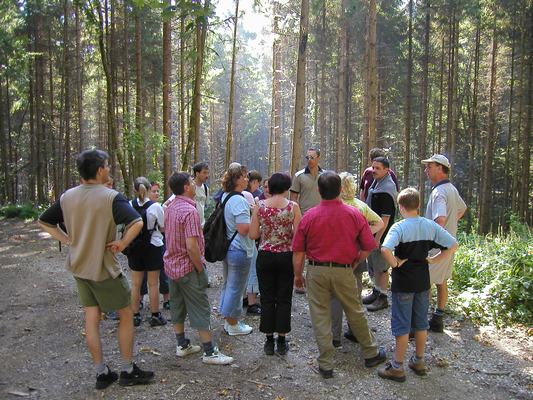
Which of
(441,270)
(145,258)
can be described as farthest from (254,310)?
(441,270)

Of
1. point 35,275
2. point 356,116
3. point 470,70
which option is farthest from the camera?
point 356,116

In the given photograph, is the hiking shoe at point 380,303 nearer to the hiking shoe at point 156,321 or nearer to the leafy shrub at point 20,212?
the hiking shoe at point 156,321

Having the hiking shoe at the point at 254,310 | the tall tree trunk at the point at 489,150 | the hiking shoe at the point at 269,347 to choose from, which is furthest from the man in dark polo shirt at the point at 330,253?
the tall tree trunk at the point at 489,150

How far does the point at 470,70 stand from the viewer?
25.9 meters

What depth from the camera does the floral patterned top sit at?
14.9 ft

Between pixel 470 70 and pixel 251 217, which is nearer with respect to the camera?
pixel 251 217

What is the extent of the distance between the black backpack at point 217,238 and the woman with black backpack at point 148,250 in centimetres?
74

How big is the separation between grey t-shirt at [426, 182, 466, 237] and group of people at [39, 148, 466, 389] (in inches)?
0.9

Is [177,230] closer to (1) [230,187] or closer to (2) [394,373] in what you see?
(1) [230,187]

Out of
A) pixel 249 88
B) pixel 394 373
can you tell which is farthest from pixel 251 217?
pixel 249 88

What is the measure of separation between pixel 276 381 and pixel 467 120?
90.2ft

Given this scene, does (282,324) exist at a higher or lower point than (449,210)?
lower

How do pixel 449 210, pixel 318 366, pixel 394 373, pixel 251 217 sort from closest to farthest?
pixel 394 373 → pixel 318 366 → pixel 251 217 → pixel 449 210

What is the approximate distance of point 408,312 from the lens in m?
4.15
